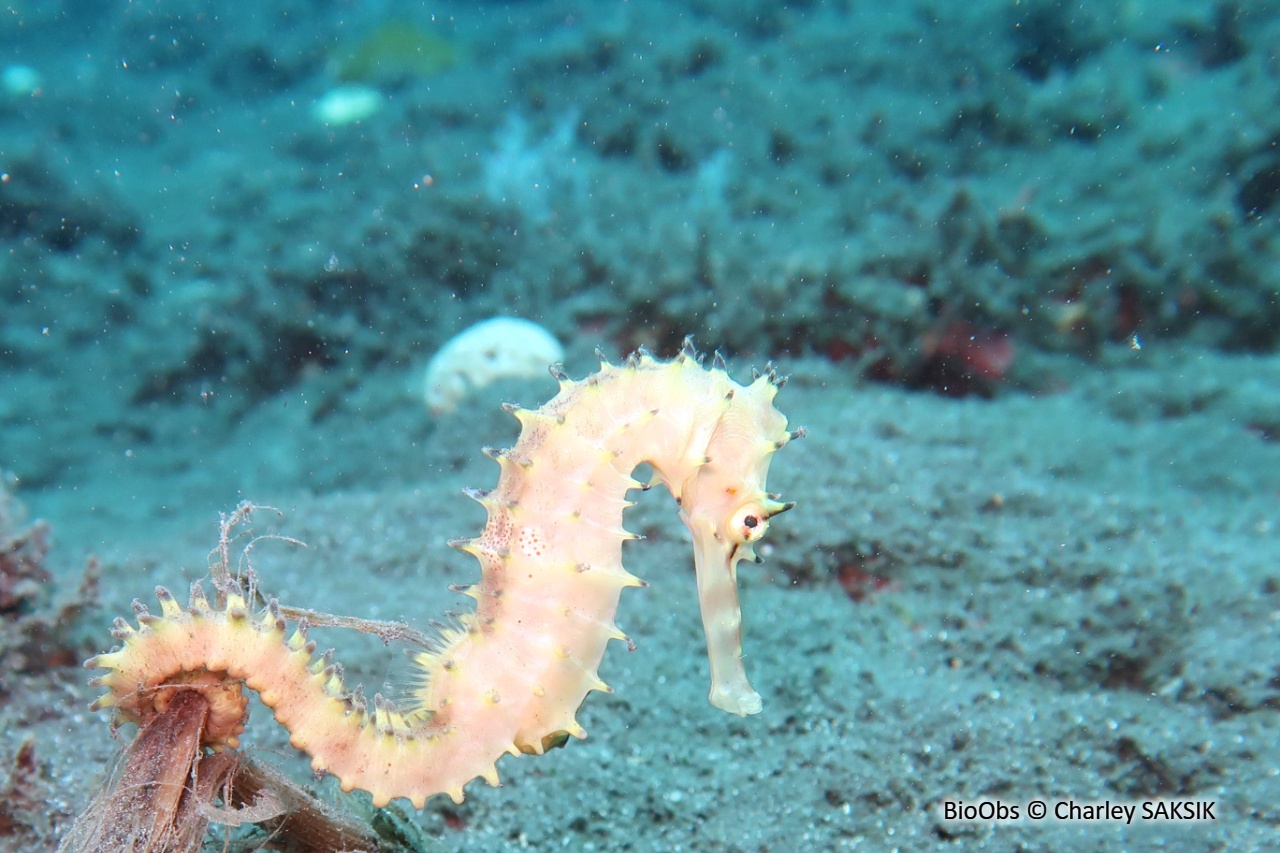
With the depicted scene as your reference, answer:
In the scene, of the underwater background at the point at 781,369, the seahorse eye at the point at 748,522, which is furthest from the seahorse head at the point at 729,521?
the underwater background at the point at 781,369

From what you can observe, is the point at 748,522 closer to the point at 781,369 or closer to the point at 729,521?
the point at 729,521

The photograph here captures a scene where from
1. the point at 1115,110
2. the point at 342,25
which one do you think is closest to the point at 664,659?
the point at 1115,110

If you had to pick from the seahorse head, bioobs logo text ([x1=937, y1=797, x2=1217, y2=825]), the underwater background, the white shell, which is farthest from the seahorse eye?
the white shell

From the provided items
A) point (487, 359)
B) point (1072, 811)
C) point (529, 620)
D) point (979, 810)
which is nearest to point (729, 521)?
point (529, 620)

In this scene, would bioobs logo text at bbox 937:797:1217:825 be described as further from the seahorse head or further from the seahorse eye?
the seahorse eye

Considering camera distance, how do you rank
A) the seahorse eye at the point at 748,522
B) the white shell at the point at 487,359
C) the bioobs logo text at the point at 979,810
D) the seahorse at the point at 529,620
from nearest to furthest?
the seahorse at the point at 529,620 < the seahorse eye at the point at 748,522 < the bioobs logo text at the point at 979,810 < the white shell at the point at 487,359

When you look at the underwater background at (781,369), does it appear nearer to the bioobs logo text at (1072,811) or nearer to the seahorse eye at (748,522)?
the bioobs logo text at (1072,811)
